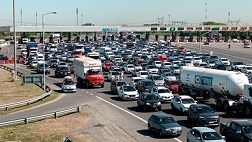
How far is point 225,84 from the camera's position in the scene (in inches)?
1522

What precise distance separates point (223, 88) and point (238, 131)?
14275mm

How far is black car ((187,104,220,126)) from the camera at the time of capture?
31125mm

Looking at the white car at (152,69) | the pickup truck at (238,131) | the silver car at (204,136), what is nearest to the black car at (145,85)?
the white car at (152,69)

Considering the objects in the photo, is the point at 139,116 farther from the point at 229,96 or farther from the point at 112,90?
the point at 112,90

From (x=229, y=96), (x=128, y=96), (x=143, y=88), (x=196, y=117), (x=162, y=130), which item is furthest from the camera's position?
(x=143, y=88)

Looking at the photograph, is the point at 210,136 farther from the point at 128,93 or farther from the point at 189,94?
the point at 189,94

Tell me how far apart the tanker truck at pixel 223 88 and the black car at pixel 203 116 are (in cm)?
480

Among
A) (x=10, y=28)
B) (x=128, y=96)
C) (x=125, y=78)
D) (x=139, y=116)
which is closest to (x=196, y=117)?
(x=139, y=116)

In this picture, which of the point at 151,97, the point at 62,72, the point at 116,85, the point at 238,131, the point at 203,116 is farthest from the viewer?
the point at 62,72

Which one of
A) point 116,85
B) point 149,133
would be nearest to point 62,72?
point 116,85

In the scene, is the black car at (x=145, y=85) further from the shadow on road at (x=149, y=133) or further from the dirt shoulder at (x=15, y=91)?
the shadow on road at (x=149, y=133)

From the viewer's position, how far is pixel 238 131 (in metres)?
25.1

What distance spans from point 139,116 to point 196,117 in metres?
6.39

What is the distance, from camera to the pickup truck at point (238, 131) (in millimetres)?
24578
